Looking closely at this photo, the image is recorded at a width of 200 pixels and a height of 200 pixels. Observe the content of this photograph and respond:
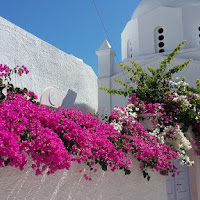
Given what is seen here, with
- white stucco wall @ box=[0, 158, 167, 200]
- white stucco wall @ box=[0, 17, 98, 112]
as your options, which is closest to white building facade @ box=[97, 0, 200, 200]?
white stucco wall @ box=[0, 17, 98, 112]

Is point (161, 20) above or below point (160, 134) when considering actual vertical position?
above

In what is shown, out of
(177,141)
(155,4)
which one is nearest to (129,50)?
(155,4)

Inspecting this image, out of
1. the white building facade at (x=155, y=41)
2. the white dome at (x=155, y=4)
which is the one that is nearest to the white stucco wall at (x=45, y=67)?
the white building facade at (x=155, y=41)

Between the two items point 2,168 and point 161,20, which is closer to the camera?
point 2,168

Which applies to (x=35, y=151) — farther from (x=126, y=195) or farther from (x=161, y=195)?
(x=161, y=195)

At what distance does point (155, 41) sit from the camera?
13.7 meters

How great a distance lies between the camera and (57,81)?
11.4 m

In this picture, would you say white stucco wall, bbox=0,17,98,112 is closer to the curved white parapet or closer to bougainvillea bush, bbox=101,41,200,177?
the curved white parapet

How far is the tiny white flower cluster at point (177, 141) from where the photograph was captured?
536 cm

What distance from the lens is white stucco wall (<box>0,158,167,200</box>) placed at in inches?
113

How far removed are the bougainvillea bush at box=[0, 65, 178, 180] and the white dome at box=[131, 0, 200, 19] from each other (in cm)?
1067

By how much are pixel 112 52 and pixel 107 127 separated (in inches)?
369

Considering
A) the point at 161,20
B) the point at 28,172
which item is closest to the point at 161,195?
the point at 28,172

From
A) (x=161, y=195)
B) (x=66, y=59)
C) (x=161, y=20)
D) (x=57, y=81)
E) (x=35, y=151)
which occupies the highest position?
(x=161, y=20)
